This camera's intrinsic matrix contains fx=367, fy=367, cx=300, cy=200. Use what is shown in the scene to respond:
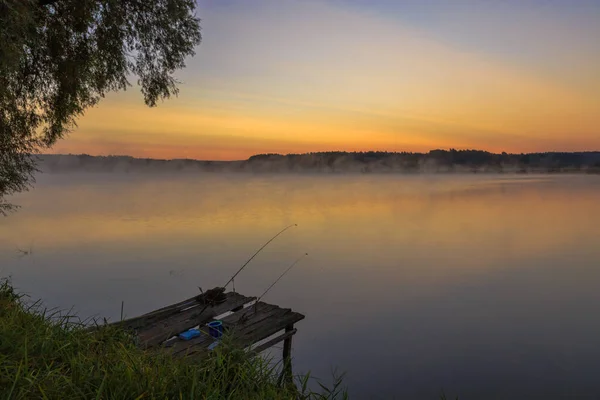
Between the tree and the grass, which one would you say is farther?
the tree

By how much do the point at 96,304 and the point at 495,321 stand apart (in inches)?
592

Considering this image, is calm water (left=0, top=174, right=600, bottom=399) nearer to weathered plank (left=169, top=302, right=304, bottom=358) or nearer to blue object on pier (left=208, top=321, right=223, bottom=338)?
weathered plank (left=169, top=302, right=304, bottom=358)

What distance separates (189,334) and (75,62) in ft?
27.5

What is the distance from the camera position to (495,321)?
12.9 m

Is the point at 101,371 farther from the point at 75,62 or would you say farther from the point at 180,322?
the point at 75,62

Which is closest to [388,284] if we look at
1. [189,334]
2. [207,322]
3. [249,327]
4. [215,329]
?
[249,327]

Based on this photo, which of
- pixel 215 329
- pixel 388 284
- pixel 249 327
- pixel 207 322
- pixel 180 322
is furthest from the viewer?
pixel 388 284

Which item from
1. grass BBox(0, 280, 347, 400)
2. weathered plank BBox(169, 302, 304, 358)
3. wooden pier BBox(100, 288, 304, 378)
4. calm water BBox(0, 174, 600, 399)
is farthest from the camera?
calm water BBox(0, 174, 600, 399)

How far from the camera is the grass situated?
4160 millimetres

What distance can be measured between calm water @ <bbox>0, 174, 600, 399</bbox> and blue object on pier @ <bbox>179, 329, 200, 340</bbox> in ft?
11.9

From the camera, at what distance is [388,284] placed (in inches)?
708

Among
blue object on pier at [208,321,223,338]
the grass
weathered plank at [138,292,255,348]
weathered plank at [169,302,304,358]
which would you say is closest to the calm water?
weathered plank at [169,302,304,358]

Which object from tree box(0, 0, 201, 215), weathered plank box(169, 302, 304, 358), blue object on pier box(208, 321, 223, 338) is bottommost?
weathered plank box(169, 302, 304, 358)

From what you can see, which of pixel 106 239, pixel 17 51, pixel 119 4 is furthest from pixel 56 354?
pixel 106 239
